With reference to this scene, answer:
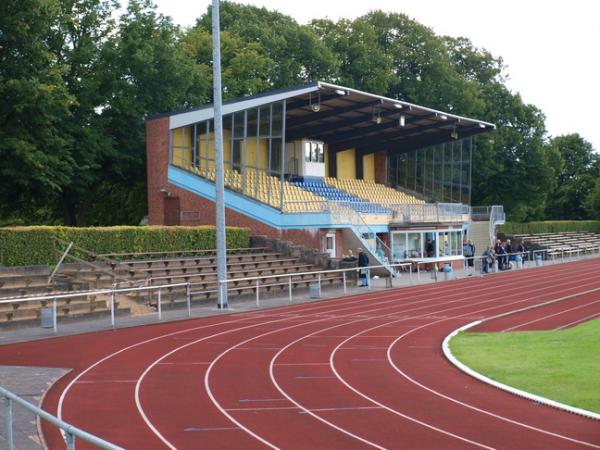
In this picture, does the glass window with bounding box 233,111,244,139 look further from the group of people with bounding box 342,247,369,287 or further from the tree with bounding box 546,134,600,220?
the tree with bounding box 546,134,600,220

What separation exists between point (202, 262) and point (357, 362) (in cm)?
1583

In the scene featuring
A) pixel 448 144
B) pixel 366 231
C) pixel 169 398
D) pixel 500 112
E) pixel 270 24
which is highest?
pixel 270 24

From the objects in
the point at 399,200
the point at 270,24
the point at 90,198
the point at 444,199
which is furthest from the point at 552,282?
the point at 270,24

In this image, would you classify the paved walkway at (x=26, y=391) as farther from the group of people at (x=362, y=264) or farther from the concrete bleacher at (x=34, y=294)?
the group of people at (x=362, y=264)

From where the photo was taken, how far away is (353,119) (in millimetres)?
43906

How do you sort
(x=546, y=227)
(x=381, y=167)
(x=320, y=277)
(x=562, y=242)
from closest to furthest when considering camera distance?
1. (x=320, y=277)
2. (x=381, y=167)
3. (x=562, y=242)
4. (x=546, y=227)

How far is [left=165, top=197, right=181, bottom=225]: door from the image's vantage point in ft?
127

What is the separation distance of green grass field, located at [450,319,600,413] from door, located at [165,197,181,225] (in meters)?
Result: 21.9

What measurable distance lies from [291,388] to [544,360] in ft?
15.0

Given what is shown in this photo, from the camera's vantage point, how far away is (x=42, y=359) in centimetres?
1574

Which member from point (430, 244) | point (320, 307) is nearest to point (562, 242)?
point (430, 244)

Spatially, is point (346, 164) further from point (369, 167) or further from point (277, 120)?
point (277, 120)

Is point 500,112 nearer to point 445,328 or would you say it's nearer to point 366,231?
point 366,231

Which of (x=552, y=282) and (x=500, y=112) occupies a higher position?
(x=500, y=112)
